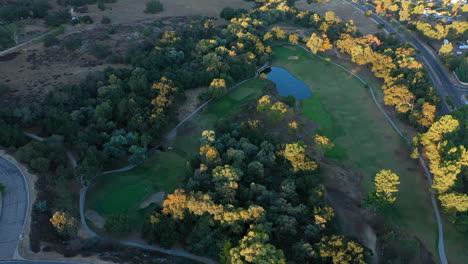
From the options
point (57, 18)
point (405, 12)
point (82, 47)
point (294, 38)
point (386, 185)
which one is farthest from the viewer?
point (405, 12)

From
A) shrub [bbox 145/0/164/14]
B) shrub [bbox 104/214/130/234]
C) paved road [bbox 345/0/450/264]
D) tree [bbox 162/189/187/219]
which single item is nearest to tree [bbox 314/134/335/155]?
paved road [bbox 345/0/450/264]

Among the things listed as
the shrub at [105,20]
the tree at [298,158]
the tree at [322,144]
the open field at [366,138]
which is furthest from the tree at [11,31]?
the tree at [322,144]

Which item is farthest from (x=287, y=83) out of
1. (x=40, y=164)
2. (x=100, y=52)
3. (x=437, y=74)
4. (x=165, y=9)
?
(x=165, y=9)

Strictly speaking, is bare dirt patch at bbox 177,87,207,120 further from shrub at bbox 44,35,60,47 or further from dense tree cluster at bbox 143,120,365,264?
Answer: shrub at bbox 44,35,60,47

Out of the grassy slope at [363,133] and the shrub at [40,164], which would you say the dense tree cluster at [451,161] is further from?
the shrub at [40,164]

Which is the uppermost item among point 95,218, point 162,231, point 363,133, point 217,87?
point 217,87

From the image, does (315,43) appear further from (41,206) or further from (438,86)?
(41,206)

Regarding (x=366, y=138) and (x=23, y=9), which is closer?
(x=366, y=138)
